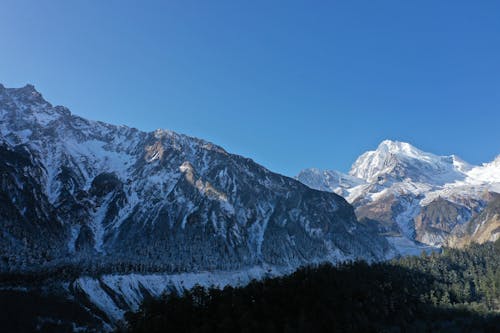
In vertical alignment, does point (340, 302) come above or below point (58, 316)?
below

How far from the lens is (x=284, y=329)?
453 ft

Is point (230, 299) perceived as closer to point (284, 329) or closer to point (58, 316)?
point (284, 329)

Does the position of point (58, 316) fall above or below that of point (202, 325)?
above

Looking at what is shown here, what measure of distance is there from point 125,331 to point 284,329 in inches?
2125

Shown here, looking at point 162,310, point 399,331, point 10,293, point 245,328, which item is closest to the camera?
point 245,328

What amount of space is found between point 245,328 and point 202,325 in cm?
1417

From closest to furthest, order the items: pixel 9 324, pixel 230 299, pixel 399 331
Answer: pixel 230 299, pixel 9 324, pixel 399 331

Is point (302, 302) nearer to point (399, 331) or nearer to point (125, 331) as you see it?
point (399, 331)

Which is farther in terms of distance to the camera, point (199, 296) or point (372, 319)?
point (372, 319)

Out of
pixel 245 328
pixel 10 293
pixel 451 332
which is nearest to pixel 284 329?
pixel 245 328

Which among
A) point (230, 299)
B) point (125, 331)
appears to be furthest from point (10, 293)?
point (230, 299)

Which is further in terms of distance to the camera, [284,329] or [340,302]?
[340,302]

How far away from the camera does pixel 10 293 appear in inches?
7835

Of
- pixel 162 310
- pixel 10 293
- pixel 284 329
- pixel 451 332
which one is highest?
pixel 10 293
